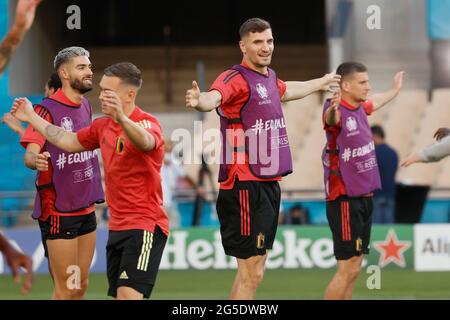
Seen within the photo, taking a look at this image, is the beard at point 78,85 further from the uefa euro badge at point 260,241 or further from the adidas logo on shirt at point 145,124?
the uefa euro badge at point 260,241

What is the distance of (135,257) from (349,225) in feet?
9.58

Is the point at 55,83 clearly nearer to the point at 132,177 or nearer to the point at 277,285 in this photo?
the point at 132,177

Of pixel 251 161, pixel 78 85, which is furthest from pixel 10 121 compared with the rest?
pixel 251 161

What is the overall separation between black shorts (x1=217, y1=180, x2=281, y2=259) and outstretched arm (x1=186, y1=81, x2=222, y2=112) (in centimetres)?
78

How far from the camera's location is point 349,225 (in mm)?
11250

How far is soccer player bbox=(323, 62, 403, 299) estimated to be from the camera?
36.7 ft

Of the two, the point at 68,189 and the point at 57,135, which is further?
the point at 68,189

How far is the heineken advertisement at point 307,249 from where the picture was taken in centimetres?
1767

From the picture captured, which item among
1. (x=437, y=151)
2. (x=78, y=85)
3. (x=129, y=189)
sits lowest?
(x=129, y=189)

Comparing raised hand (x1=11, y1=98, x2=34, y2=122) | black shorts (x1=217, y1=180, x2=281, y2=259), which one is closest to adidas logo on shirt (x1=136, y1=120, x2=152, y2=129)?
raised hand (x1=11, y1=98, x2=34, y2=122)

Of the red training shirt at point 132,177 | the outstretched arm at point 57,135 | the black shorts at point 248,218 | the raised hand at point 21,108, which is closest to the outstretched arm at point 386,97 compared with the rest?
the black shorts at point 248,218

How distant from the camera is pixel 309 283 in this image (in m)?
15.9

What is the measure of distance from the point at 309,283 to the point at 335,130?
489 cm

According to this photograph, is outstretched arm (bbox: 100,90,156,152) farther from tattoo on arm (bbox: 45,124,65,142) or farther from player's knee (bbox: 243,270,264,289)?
player's knee (bbox: 243,270,264,289)
